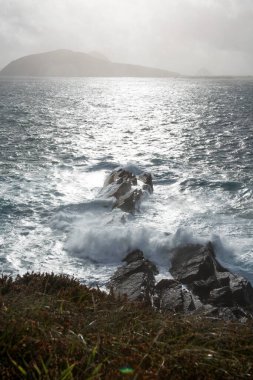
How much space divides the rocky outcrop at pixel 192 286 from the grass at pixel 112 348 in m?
7.12

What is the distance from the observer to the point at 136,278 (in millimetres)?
15680

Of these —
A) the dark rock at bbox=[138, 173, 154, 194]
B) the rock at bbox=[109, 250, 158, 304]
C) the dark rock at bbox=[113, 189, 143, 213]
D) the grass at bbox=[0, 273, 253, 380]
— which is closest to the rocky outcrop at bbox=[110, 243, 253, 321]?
the rock at bbox=[109, 250, 158, 304]

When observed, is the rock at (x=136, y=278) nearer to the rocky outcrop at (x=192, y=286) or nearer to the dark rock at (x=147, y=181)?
the rocky outcrop at (x=192, y=286)

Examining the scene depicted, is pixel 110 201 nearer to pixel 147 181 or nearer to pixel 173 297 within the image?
pixel 147 181

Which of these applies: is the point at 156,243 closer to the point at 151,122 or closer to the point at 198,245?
the point at 198,245

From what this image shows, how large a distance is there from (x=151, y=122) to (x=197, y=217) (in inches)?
1764

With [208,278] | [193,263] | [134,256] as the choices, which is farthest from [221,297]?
[134,256]

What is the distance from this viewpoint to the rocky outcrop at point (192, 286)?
14.0m

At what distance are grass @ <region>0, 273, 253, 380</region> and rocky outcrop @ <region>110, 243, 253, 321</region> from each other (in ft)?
23.4

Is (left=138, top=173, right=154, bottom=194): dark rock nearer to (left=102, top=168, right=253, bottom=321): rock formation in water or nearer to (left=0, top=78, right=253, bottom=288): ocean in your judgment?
(left=0, top=78, right=253, bottom=288): ocean

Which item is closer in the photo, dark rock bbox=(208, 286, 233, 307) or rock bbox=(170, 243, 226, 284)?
dark rock bbox=(208, 286, 233, 307)

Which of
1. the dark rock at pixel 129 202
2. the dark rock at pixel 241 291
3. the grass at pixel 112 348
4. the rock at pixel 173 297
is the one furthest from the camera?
the dark rock at pixel 129 202

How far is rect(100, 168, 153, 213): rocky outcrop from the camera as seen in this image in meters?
24.2

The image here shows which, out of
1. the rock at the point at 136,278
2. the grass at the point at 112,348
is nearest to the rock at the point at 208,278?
the rock at the point at 136,278
